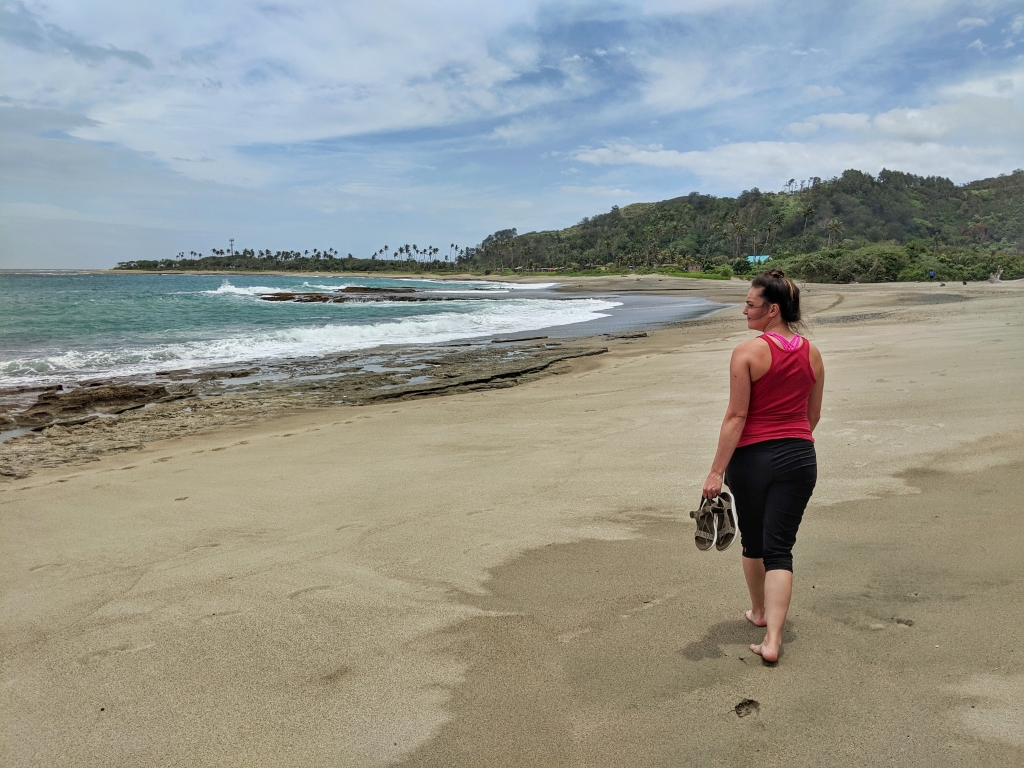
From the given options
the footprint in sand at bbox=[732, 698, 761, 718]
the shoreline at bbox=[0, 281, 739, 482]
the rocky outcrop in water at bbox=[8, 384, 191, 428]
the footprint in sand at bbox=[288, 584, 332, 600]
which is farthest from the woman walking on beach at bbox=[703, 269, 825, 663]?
the rocky outcrop in water at bbox=[8, 384, 191, 428]


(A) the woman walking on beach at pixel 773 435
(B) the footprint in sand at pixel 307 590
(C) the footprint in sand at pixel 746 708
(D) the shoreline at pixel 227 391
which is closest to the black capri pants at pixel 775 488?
(A) the woman walking on beach at pixel 773 435

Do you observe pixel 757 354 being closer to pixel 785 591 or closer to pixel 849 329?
pixel 785 591

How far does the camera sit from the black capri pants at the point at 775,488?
2738 millimetres

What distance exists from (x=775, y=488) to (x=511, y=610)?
4.77 feet

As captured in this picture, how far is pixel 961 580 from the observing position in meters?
3.29

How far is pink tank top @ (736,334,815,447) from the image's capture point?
2.74 m

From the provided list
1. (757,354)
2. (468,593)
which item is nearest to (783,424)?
(757,354)

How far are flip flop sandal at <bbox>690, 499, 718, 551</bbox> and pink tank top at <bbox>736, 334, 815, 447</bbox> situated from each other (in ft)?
1.19

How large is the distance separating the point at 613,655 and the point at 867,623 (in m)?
1.24

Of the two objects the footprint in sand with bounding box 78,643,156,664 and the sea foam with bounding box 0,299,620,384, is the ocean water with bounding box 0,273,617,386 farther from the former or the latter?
the footprint in sand with bounding box 78,643,156,664

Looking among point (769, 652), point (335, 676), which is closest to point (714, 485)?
point (769, 652)

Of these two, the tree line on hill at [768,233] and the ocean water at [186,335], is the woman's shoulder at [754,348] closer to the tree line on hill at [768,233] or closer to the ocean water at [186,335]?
the ocean water at [186,335]

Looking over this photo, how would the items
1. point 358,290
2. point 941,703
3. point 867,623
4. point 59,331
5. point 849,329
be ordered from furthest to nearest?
point 358,290 → point 59,331 → point 849,329 → point 867,623 → point 941,703

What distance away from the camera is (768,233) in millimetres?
124688
